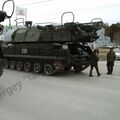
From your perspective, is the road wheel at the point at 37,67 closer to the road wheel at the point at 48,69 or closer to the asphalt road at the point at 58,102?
the road wheel at the point at 48,69

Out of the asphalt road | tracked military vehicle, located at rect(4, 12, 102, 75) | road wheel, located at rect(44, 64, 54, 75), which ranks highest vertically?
tracked military vehicle, located at rect(4, 12, 102, 75)

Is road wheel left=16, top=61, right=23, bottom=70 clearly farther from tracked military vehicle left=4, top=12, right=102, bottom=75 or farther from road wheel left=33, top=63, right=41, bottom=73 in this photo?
road wheel left=33, top=63, right=41, bottom=73

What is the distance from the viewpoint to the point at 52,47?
16.2 metres

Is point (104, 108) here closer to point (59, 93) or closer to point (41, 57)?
point (59, 93)

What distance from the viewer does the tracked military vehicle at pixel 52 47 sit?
15930 mm

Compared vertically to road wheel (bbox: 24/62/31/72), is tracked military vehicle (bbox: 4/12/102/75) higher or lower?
higher

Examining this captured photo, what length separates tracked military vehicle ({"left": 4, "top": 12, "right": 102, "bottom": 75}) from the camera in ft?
52.3

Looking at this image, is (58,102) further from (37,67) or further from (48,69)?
(37,67)

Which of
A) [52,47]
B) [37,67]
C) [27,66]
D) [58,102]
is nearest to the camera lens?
[58,102]

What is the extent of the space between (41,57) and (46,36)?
3.98 feet

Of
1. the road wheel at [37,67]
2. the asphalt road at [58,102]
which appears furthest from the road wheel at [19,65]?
the asphalt road at [58,102]

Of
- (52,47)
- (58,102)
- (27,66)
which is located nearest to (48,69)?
(52,47)

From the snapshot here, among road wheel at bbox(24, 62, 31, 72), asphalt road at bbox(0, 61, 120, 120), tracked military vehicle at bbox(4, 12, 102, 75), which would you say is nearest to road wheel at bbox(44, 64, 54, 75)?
tracked military vehicle at bbox(4, 12, 102, 75)

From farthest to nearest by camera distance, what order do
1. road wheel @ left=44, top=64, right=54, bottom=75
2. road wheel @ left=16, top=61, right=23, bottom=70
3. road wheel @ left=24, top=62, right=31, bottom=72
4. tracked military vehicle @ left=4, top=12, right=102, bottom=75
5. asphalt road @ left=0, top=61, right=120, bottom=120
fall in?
road wheel @ left=16, top=61, right=23, bottom=70 < road wheel @ left=24, top=62, right=31, bottom=72 < road wheel @ left=44, top=64, right=54, bottom=75 < tracked military vehicle @ left=4, top=12, right=102, bottom=75 < asphalt road @ left=0, top=61, right=120, bottom=120
